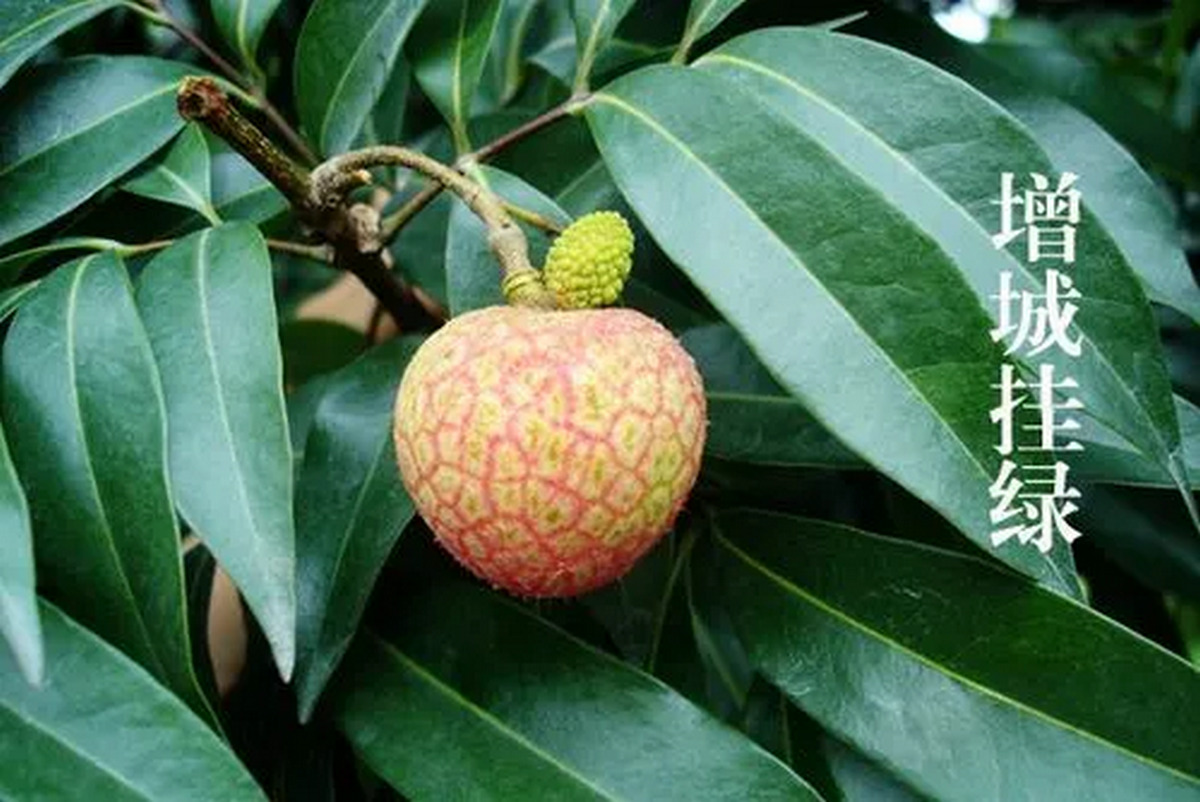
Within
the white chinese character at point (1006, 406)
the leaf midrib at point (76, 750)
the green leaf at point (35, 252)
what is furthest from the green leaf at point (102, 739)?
the white chinese character at point (1006, 406)

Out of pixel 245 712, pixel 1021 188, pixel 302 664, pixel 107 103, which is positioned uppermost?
pixel 1021 188

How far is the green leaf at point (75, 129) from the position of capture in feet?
2.55

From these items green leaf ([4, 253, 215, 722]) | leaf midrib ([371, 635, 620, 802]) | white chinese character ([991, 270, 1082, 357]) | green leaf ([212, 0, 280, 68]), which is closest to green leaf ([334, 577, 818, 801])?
leaf midrib ([371, 635, 620, 802])

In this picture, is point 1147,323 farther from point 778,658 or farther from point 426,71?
point 426,71

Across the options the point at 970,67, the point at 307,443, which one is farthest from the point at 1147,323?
the point at 307,443

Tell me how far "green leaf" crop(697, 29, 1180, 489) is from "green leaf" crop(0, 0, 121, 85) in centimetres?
36

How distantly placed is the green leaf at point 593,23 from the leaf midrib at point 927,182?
2.7 inches

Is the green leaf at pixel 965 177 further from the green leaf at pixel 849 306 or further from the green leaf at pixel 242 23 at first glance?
the green leaf at pixel 242 23

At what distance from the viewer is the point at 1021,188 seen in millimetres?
633

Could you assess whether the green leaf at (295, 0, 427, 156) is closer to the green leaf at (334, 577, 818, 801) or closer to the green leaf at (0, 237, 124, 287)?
the green leaf at (0, 237, 124, 287)

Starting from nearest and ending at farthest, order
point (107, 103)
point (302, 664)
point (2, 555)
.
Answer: point (2, 555) → point (302, 664) → point (107, 103)

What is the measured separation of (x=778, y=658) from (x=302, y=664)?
0.22m

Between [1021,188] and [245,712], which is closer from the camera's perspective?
[1021,188]

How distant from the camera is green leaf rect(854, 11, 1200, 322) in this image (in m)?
0.76
